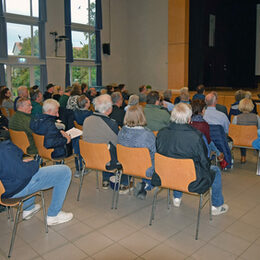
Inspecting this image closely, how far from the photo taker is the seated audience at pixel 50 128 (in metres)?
3.79

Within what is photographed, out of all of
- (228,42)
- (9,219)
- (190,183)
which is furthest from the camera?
(228,42)

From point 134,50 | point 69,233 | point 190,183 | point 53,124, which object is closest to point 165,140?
point 190,183

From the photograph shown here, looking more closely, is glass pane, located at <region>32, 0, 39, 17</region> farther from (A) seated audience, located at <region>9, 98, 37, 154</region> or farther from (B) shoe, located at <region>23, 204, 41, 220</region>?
(B) shoe, located at <region>23, 204, 41, 220</region>

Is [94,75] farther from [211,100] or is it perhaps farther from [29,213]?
[29,213]

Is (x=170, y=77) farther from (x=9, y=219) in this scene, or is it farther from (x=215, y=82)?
(x=9, y=219)

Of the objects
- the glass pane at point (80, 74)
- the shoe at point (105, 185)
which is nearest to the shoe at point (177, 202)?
the shoe at point (105, 185)

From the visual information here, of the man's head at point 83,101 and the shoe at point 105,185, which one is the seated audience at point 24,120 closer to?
the man's head at point 83,101

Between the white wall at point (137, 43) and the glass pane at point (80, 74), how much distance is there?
0.81 m

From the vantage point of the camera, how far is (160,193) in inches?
155

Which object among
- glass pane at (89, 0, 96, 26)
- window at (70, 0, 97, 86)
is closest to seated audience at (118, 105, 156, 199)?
window at (70, 0, 97, 86)

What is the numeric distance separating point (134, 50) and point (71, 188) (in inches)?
435

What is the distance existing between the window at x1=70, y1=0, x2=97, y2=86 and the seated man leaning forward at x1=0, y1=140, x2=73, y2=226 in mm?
10408

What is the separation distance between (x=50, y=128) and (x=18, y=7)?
29.0 feet

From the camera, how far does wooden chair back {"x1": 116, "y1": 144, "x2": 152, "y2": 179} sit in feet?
10.4
